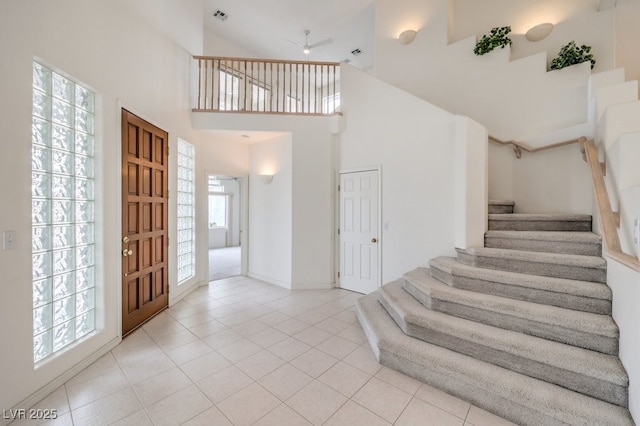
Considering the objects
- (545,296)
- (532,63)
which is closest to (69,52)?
(545,296)

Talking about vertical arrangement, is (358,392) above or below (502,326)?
below

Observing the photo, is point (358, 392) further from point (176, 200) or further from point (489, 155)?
point (489, 155)

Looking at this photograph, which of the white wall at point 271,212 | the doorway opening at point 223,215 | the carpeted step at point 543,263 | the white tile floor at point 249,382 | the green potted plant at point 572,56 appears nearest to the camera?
the white tile floor at point 249,382

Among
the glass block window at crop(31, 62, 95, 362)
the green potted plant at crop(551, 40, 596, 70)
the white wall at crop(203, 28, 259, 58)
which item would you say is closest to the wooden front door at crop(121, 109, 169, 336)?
the glass block window at crop(31, 62, 95, 362)

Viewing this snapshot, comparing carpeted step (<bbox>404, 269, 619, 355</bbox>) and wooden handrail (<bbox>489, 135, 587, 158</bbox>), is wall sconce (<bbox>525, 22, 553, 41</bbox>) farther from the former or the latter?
carpeted step (<bbox>404, 269, 619, 355</bbox>)

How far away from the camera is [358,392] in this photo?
2.12 metres

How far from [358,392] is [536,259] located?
2115 mm

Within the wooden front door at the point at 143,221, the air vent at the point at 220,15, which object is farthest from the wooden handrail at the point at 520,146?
the air vent at the point at 220,15

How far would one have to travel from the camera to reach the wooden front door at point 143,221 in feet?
9.72

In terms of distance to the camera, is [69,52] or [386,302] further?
[386,302]

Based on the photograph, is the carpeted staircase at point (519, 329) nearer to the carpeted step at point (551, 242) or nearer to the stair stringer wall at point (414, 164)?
the carpeted step at point (551, 242)

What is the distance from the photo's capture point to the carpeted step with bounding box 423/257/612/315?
83.4 inches

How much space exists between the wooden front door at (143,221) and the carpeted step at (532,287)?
11.9 ft

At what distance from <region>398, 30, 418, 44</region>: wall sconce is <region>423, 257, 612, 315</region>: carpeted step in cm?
435
